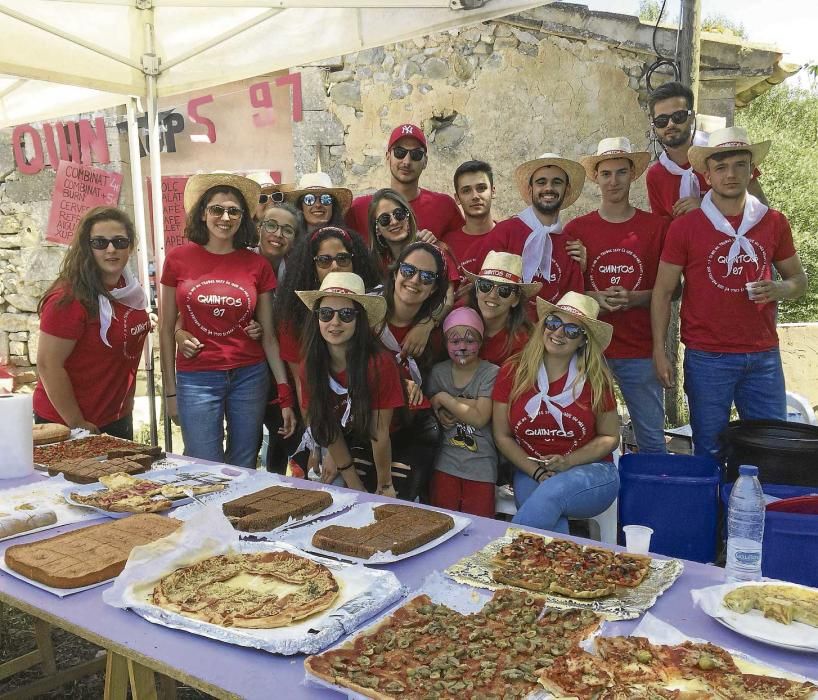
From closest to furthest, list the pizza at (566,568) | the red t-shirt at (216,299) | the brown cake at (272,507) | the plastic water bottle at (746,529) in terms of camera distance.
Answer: the pizza at (566,568) < the plastic water bottle at (746,529) < the brown cake at (272,507) < the red t-shirt at (216,299)

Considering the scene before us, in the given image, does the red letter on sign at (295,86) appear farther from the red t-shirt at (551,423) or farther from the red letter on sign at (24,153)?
the red t-shirt at (551,423)

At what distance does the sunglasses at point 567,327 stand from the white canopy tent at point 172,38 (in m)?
1.64

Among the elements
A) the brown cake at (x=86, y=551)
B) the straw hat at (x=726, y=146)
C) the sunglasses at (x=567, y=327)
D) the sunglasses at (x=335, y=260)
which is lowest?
the brown cake at (x=86, y=551)

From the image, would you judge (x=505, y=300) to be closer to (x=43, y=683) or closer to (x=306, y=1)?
(x=306, y=1)

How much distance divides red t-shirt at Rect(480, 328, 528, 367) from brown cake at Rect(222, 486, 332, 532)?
4.61 ft

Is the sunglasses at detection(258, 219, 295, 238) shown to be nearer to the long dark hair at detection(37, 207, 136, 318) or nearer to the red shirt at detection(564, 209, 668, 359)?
the long dark hair at detection(37, 207, 136, 318)

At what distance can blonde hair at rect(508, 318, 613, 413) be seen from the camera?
11.1 feet

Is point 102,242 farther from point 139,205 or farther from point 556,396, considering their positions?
point 556,396

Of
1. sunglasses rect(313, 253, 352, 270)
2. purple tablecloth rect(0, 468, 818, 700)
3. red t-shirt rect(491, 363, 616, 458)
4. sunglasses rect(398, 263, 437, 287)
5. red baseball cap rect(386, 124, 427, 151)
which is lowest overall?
purple tablecloth rect(0, 468, 818, 700)

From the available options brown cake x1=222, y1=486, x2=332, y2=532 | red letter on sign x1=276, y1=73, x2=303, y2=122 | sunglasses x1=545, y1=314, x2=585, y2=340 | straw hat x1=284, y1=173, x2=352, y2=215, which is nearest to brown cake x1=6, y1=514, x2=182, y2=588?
brown cake x1=222, y1=486, x2=332, y2=532

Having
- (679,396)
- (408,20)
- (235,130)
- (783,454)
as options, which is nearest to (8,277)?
(235,130)

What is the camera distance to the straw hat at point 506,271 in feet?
12.1

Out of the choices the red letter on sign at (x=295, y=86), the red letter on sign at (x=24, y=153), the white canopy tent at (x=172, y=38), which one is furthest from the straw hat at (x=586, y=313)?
the red letter on sign at (x=24, y=153)

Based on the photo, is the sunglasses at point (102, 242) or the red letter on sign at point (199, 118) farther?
the red letter on sign at point (199, 118)
